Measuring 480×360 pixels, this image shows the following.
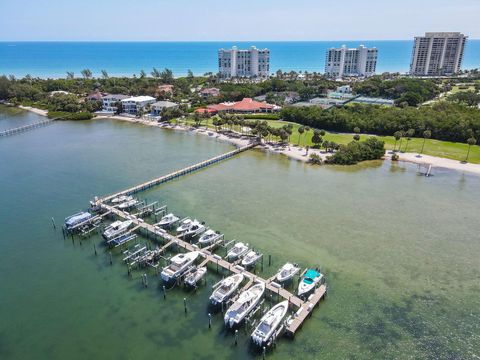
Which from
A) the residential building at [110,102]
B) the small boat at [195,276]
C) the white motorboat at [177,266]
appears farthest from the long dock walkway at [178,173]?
the residential building at [110,102]

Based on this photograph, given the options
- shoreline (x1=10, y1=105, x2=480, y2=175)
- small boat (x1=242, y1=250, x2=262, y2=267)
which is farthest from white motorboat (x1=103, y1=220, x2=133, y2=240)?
shoreline (x1=10, y1=105, x2=480, y2=175)

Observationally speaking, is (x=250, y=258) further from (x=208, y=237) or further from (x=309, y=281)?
(x=309, y=281)

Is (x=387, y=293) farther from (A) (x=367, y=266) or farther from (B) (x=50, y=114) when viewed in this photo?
(B) (x=50, y=114)

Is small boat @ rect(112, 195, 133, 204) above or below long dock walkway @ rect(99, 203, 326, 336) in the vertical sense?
above

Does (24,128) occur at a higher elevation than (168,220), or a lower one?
higher

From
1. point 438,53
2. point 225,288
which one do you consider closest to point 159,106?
point 225,288

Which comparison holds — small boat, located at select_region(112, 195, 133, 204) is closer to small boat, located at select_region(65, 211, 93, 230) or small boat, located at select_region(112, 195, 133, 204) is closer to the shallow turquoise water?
small boat, located at select_region(65, 211, 93, 230)
